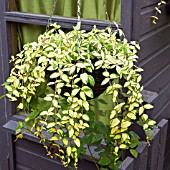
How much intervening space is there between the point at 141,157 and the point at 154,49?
2.29 ft

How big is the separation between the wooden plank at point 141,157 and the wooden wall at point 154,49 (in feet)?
0.43

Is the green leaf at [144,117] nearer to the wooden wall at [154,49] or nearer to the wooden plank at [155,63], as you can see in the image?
the wooden wall at [154,49]

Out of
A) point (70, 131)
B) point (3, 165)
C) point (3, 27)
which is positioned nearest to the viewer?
point (70, 131)

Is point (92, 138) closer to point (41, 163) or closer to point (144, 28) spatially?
point (144, 28)

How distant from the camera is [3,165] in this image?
241cm

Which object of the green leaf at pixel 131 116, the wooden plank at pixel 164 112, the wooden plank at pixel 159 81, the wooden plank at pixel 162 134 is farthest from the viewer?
the wooden plank at pixel 164 112

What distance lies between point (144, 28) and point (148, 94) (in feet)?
1.15

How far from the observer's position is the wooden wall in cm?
165

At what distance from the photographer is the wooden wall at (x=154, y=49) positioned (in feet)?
5.42

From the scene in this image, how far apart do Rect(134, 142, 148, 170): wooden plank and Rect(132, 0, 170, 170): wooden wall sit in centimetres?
13

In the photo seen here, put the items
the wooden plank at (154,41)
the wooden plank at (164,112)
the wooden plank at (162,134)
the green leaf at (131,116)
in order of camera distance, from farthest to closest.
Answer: the wooden plank at (164,112), the wooden plank at (154,41), the wooden plank at (162,134), the green leaf at (131,116)

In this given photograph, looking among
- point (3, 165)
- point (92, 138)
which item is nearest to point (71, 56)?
point (92, 138)

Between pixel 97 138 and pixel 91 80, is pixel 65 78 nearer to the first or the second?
pixel 91 80

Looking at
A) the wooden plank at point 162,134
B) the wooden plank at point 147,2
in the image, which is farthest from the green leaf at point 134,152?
the wooden plank at point 147,2
